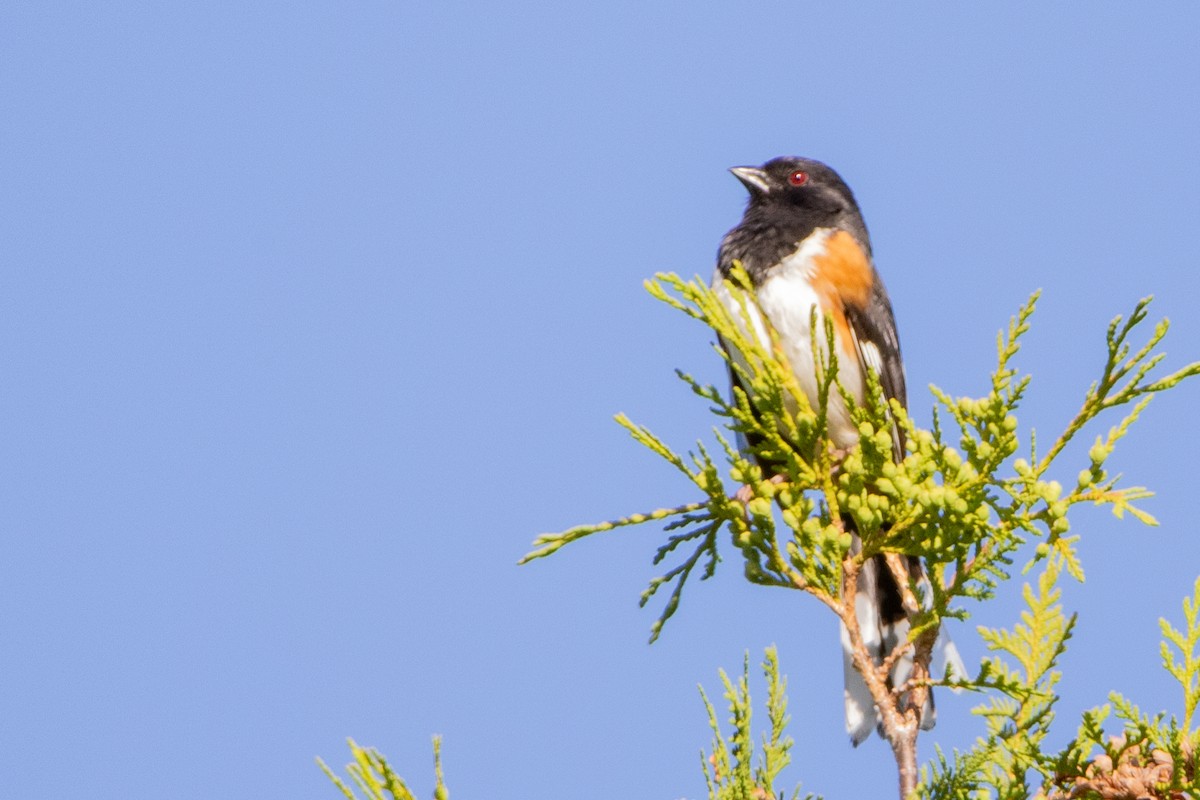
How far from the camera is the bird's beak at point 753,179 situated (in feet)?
14.0

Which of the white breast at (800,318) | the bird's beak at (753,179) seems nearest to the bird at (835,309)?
the white breast at (800,318)

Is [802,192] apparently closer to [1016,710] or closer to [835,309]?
[835,309]

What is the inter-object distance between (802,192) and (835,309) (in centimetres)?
72

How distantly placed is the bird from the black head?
1 cm

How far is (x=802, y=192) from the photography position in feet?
13.9

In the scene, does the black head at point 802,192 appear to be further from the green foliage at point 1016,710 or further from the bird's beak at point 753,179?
the green foliage at point 1016,710

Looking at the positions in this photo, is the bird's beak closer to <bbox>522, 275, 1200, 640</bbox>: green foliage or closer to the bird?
the bird

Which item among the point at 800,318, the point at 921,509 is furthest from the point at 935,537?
the point at 800,318

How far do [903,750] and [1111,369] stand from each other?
0.70 metres

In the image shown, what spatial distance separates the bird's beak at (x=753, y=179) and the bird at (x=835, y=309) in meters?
0.12

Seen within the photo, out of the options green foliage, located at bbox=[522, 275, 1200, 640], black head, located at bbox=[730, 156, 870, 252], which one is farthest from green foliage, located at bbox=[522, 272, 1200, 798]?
black head, located at bbox=[730, 156, 870, 252]

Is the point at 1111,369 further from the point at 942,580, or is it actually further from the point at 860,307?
the point at 860,307

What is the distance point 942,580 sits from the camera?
236 centimetres

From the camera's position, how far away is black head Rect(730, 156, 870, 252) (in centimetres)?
414
